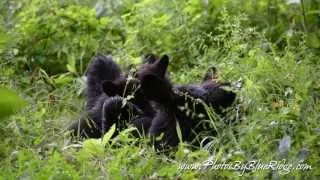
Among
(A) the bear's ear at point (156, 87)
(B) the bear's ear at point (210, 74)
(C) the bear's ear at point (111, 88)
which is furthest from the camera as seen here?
(C) the bear's ear at point (111, 88)

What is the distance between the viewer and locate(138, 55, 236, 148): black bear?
4078 mm

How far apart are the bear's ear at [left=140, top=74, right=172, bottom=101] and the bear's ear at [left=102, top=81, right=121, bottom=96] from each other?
1.82 ft

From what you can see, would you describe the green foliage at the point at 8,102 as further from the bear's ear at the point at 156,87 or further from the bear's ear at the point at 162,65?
the bear's ear at the point at 162,65

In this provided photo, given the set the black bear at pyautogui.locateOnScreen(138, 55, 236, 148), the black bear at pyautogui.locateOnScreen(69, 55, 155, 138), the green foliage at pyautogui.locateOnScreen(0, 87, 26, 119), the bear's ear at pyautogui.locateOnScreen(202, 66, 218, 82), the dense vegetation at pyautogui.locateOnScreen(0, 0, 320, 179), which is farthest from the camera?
the bear's ear at pyautogui.locateOnScreen(202, 66, 218, 82)

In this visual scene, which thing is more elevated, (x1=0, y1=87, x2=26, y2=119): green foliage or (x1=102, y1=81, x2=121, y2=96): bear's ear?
(x1=0, y1=87, x2=26, y2=119): green foliage

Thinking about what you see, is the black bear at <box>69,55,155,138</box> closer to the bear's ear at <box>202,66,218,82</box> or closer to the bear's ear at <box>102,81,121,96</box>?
the bear's ear at <box>102,81,121,96</box>

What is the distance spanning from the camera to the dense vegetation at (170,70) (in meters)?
3.28

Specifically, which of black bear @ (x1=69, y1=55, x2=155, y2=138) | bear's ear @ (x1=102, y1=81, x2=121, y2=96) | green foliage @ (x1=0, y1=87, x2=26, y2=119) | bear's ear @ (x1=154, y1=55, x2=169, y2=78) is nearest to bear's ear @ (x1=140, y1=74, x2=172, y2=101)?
black bear @ (x1=69, y1=55, x2=155, y2=138)

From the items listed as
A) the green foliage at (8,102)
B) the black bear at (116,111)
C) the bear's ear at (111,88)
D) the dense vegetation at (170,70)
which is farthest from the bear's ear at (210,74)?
the green foliage at (8,102)

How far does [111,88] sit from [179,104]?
768mm

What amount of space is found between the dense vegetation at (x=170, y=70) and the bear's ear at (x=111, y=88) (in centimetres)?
43

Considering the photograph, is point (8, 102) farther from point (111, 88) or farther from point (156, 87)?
point (111, 88)

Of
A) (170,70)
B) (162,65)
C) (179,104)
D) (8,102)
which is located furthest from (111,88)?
(8,102)

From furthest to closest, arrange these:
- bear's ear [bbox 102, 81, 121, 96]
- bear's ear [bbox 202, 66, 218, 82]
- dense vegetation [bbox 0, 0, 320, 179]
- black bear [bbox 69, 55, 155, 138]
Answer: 1. bear's ear [bbox 102, 81, 121, 96]
2. bear's ear [bbox 202, 66, 218, 82]
3. black bear [bbox 69, 55, 155, 138]
4. dense vegetation [bbox 0, 0, 320, 179]
